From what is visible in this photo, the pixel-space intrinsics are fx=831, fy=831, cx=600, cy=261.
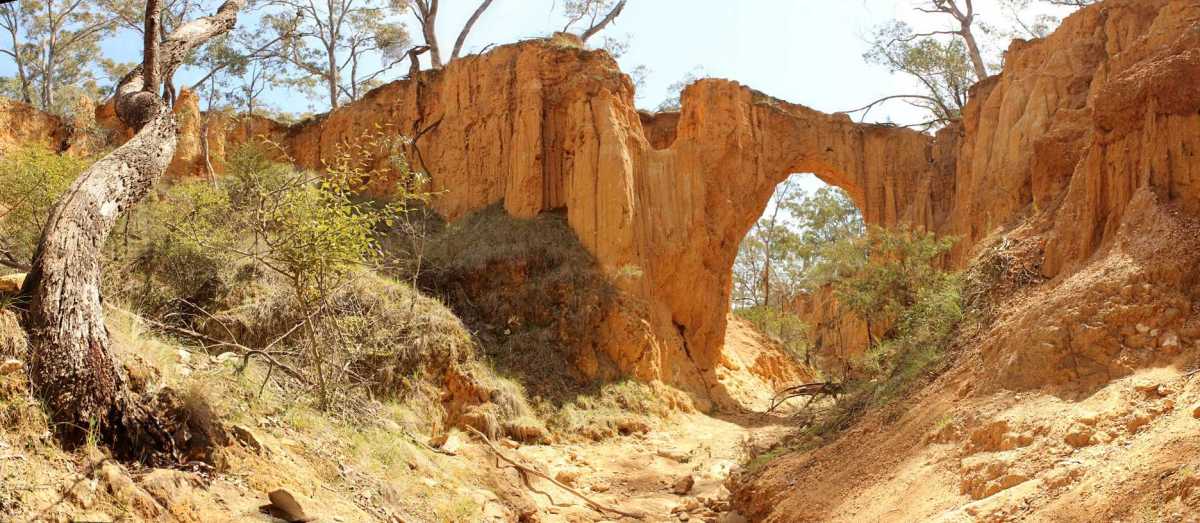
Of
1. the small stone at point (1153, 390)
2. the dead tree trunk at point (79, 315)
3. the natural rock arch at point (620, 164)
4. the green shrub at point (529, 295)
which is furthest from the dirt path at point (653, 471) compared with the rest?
the dead tree trunk at point (79, 315)

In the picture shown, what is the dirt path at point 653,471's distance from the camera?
941 centimetres

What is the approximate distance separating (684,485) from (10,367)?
745cm

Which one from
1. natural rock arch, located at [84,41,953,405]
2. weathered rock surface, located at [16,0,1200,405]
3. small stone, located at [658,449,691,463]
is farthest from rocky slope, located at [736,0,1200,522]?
natural rock arch, located at [84,41,953,405]

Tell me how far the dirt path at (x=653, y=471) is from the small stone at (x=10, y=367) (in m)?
5.45

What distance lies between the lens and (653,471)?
37.2 feet

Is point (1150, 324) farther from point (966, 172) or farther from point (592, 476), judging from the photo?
point (966, 172)

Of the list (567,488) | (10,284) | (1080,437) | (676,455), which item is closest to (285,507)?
(10,284)

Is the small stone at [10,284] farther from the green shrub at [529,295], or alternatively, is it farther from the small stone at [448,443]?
the green shrub at [529,295]

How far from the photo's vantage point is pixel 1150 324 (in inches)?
260

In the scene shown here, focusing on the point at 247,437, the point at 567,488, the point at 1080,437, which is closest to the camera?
the point at 1080,437

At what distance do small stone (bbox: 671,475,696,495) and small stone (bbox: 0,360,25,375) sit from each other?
731 cm

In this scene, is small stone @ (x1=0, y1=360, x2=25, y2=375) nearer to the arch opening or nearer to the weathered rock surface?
the weathered rock surface

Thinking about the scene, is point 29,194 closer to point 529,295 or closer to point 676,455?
point 529,295

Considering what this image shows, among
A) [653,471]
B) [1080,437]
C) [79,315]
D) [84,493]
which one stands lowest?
[653,471]
